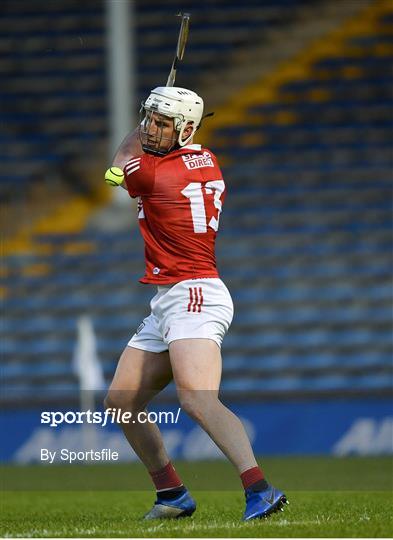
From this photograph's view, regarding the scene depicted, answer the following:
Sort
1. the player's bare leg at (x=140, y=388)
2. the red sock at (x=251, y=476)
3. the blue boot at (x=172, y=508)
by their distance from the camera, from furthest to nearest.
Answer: the blue boot at (x=172, y=508) < the player's bare leg at (x=140, y=388) < the red sock at (x=251, y=476)

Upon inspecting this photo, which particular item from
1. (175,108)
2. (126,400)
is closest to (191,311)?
(126,400)

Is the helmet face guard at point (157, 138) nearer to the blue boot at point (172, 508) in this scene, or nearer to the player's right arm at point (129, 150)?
the player's right arm at point (129, 150)

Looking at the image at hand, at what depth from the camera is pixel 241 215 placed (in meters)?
15.9

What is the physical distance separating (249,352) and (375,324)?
1370mm

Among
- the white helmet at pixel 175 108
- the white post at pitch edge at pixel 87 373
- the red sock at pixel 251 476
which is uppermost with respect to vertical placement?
the white helmet at pixel 175 108

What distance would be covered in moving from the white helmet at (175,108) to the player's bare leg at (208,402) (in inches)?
38.2

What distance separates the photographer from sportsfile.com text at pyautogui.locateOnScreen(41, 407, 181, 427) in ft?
21.4

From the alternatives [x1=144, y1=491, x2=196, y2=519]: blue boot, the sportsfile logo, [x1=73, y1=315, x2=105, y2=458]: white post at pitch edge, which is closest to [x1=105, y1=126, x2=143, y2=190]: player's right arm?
the sportsfile logo

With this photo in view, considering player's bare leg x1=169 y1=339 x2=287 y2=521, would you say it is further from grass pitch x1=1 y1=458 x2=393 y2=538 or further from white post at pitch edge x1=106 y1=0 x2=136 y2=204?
white post at pitch edge x1=106 y1=0 x2=136 y2=204

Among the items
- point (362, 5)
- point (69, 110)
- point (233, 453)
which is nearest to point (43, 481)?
point (233, 453)

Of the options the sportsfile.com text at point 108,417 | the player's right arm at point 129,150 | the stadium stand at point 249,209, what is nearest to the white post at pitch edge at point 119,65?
the stadium stand at point 249,209

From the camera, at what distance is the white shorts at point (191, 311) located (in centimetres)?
626

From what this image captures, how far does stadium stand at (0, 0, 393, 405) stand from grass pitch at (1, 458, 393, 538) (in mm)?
2634

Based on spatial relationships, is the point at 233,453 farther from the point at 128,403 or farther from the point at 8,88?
the point at 8,88
